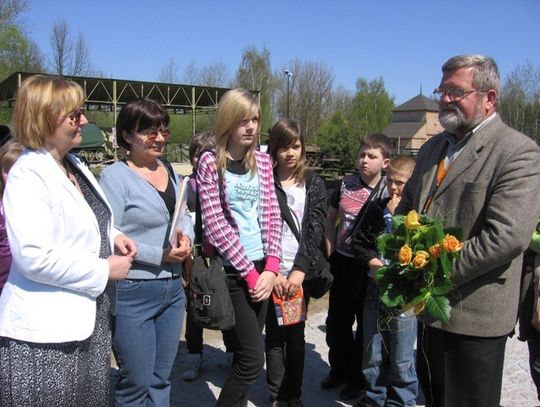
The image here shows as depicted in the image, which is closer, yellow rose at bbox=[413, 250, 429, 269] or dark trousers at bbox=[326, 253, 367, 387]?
yellow rose at bbox=[413, 250, 429, 269]

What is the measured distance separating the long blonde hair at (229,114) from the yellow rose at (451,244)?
1.39 m

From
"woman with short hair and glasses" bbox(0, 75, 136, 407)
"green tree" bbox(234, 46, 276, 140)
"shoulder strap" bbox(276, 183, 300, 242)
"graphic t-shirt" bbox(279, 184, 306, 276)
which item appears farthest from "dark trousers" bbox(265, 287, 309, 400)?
"green tree" bbox(234, 46, 276, 140)

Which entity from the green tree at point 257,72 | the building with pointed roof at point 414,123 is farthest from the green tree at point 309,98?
the building with pointed roof at point 414,123

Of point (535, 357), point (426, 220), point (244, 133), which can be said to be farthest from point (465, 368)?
point (244, 133)

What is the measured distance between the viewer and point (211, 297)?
282 cm

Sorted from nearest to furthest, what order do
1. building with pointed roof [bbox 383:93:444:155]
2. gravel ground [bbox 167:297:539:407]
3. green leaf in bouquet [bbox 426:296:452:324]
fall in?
green leaf in bouquet [bbox 426:296:452:324] → gravel ground [bbox 167:297:539:407] → building with pointed roof [bbox 383:93:444:155]

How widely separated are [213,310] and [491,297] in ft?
4.76

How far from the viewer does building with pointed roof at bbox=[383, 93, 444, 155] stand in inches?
3140

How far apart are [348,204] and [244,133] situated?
119 cm

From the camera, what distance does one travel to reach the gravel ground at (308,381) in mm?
3744

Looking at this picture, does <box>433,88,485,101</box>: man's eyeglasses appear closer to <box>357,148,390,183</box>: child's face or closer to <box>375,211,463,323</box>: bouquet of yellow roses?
<box>375,211,463,323</box>: bouquet of yellow roses

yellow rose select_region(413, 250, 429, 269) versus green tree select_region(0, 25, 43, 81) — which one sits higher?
green tree select_region(0, 25, 43, 81)

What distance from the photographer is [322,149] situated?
107 ft

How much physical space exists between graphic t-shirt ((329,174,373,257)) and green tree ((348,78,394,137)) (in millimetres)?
54997
